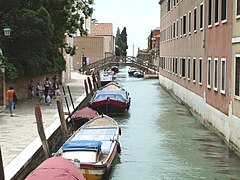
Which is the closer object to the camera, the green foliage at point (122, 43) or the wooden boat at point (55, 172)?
the wooden boat at point (55, 172)

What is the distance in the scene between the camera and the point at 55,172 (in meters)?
7.50

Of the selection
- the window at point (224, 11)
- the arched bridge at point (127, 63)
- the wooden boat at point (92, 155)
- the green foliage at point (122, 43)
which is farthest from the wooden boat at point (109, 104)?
Answer: the green foliage at point (122, 43)

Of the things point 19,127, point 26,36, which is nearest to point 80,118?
point 19,127

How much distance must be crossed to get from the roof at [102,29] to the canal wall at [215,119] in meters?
58.7

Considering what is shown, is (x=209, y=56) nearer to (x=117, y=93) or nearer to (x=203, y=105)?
(x=203, y=105)

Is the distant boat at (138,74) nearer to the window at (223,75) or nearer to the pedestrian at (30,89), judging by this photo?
the pedestrian at (30,89)

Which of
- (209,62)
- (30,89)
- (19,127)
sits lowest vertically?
(19,127)

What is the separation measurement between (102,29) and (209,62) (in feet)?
224

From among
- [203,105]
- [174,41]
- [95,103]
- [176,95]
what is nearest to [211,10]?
[203,105]

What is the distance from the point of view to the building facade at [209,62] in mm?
14836

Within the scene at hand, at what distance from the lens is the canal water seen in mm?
12203

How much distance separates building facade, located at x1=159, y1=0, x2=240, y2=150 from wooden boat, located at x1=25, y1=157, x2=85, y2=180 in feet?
21.6

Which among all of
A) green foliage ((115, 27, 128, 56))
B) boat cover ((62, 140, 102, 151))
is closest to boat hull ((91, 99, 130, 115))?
boat cover ((62, 140, 102, 151))

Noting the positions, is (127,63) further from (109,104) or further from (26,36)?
(26,36)
